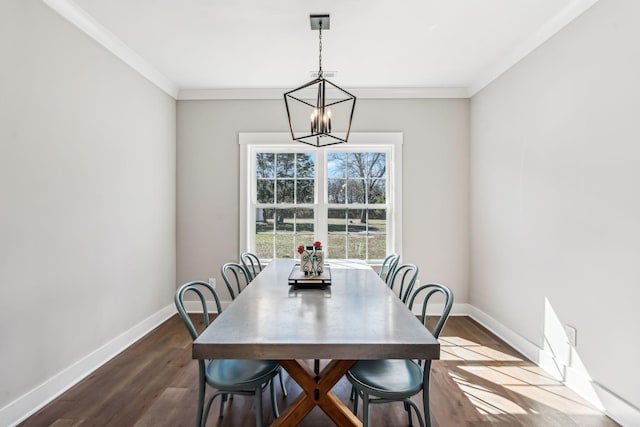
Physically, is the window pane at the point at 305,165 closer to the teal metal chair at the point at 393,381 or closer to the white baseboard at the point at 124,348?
the white baseboard at the point at 124,348

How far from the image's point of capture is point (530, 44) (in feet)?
9.99

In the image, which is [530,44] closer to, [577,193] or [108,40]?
[577,193]

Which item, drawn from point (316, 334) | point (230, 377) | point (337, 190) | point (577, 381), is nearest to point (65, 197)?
point (230, 377)

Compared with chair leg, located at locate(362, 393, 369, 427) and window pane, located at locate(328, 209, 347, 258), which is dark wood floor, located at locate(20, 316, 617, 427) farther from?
window pane, located at locate(328, 209, 347, 258)

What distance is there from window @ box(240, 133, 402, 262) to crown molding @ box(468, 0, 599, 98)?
1.24m


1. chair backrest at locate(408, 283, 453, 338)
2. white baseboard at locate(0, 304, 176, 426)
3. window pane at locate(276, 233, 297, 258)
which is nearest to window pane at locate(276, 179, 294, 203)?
window pane at locate(276, 233, 297, 258)

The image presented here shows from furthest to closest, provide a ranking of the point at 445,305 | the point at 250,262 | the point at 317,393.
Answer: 1. the point at 250,262
2. the point at 445,305
3. the point at 317,393

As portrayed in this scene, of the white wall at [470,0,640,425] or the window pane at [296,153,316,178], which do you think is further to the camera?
the window pane at [296,153,316,178]

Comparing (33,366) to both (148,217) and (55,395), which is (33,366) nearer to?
(55,395)

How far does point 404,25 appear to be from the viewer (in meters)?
2.82

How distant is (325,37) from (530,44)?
5.80 feet

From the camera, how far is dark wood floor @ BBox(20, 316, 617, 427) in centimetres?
217

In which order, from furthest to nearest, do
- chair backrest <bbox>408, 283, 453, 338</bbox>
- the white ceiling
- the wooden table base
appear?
the white ceiling < chair backrest <bbox>408, 283, 453, 338</bbox> < the wooden table base

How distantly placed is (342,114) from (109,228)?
2.83 m
